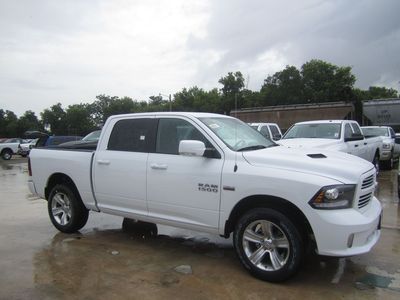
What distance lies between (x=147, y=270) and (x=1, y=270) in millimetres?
1782

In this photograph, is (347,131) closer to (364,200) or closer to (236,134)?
(236,134)

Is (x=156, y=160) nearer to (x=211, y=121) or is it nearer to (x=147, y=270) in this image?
(x=211, y=121)

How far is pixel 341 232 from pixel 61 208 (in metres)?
4.56

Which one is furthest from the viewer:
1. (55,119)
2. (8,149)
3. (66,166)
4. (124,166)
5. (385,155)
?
(55,119)

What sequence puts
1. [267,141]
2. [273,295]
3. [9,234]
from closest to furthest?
[273,295] → [267,141] → [9,234]

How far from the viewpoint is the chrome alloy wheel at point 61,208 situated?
654 centimetres

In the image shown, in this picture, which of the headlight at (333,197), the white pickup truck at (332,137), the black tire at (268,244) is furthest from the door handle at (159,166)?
the white pickup truck at (332,137)

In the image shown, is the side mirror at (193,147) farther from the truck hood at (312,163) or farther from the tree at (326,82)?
the tree at (326,82)

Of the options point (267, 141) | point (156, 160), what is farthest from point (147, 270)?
point (267, 141)

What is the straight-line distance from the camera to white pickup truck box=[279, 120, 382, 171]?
377 inches

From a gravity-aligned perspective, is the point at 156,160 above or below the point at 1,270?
above

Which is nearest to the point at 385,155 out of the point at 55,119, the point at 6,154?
the point at 6,154

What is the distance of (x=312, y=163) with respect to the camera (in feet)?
14.2

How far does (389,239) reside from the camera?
5.99m
